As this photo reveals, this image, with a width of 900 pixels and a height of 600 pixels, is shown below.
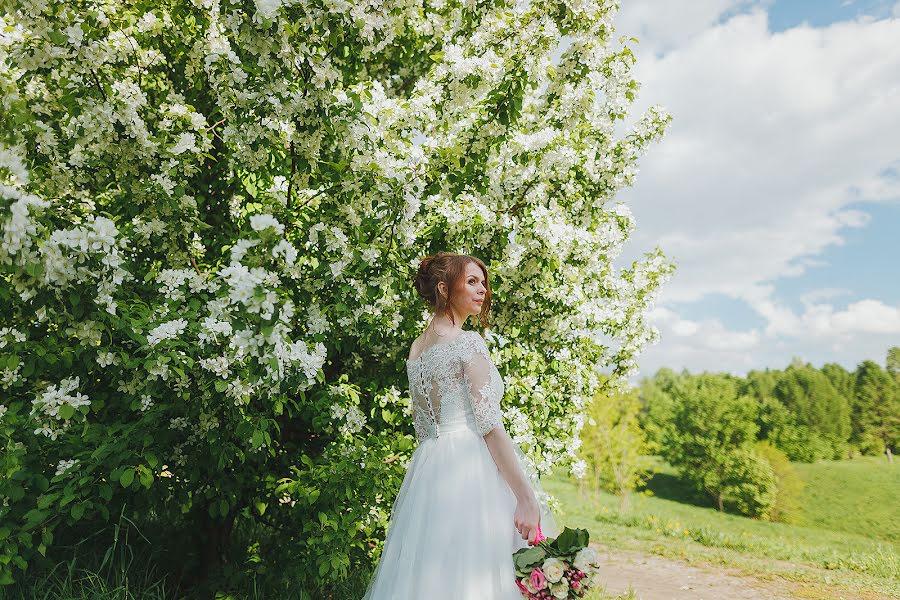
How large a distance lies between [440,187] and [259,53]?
4.57ft

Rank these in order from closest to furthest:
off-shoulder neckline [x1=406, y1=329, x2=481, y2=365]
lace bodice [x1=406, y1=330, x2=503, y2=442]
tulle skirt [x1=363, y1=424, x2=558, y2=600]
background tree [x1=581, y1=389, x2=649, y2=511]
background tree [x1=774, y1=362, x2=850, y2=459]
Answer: tulle skirt [x1=363, y1=424, x2=558, y2=600], lace bodice [x1=406, y1=330, x2=503, y2=442], off-shoulder neckline [x1=406, y1=329, x2=481, y2=365], background tree [x1=581, y1=389, x2=649, y2=511], background tree [x1=774, y1=362, x2=850, y2=459]

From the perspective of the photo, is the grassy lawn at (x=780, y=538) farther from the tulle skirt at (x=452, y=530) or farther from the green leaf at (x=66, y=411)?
the green leaf at (x=66, y=411)

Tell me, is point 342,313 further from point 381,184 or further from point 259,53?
point 259,53

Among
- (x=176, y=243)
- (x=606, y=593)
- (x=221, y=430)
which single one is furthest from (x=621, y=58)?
(x=606, y=593)

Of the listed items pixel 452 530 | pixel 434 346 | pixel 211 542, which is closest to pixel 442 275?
pixel 434 346

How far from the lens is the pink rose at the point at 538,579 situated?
7.60 feet

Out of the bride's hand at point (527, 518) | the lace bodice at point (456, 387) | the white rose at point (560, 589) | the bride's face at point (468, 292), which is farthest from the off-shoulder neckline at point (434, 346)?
the white rose at point (560, 589)

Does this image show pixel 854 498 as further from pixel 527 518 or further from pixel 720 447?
pixel 527 518

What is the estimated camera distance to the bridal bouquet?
7.56 ft

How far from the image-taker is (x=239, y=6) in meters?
3.12

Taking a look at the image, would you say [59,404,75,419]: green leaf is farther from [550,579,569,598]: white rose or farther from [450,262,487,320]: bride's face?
[550,579,569,598]: white rose

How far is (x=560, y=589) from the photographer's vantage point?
7.48 feet

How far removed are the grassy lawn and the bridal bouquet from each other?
16.3 feet

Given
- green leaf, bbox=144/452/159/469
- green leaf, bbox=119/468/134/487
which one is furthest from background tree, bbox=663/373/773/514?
green leaf, bbox=119/468/134/487
